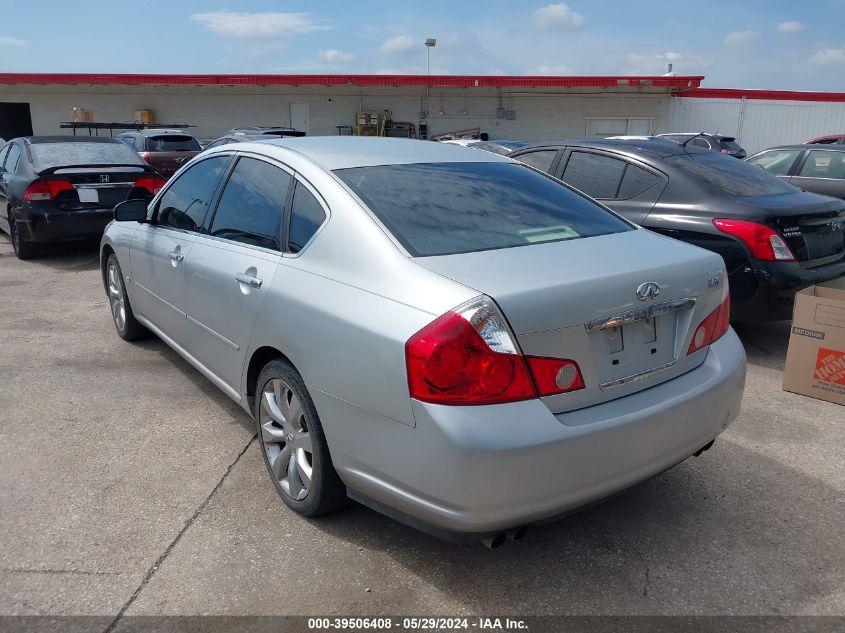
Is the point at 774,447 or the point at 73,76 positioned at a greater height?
the point at 73,76

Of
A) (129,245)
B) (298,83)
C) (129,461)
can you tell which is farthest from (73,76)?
(129,461)

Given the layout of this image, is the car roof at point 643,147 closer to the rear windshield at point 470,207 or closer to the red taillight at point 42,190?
the rear windshield at point 470,207

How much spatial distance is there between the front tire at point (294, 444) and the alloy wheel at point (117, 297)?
8.44 ft

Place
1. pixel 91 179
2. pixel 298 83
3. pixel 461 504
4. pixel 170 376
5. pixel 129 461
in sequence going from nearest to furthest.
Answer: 1. pixel 461 504
2. pixel 129 461
3. pixel 170 376
4. pixel 91 179
5. pixel 298 83

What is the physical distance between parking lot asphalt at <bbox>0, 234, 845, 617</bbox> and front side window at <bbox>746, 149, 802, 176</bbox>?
245 inches

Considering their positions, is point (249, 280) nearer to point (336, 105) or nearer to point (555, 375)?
point (555, 375)

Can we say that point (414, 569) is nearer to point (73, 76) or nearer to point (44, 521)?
point (44, 521)

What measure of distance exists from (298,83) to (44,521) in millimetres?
27015

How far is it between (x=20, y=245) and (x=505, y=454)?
339 inches

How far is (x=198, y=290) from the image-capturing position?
372 cm

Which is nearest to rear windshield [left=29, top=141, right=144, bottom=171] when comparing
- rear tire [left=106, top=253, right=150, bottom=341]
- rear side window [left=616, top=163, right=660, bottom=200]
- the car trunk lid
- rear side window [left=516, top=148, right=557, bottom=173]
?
rear tire [left=106, top=253, right=150, bottom=341]

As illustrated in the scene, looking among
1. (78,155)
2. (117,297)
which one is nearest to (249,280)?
(117,297)

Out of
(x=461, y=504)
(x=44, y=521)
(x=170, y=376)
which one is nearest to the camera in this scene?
(x=461, y=504)

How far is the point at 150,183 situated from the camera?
887 centimetres
